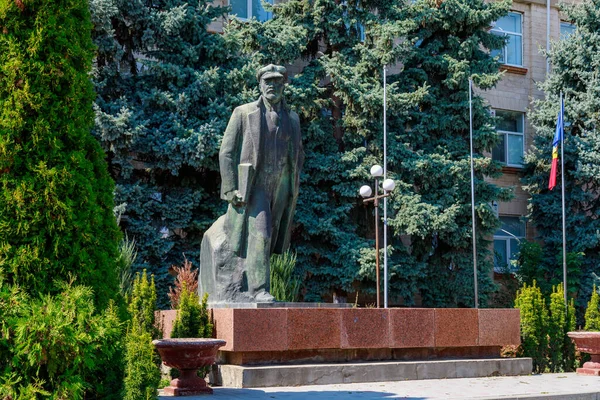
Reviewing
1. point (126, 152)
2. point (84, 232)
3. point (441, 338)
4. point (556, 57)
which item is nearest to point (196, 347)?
point (84, 232)

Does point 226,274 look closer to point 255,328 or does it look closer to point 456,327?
point 255,328

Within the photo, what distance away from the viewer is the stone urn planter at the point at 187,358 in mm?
9102

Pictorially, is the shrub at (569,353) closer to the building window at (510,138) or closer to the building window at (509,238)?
the building window at (509,238)

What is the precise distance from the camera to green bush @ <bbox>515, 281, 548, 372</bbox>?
523 inches

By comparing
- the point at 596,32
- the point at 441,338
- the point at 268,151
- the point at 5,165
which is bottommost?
the point at 441,338

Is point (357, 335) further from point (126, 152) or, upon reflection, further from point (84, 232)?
point (126, 152)

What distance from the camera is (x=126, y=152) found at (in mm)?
17375

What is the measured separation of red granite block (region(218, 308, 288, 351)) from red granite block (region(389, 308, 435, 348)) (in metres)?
1.71

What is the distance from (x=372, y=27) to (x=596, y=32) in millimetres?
7459

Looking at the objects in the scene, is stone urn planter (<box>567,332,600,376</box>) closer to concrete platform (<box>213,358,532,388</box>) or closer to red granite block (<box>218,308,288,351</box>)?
concrete platform (<box>213,358,532,388</box>)

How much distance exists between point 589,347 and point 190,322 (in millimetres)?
6667

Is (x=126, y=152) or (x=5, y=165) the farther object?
(x=126, y=152)

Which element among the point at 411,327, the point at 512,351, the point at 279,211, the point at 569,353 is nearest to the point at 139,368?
the point at 279,211

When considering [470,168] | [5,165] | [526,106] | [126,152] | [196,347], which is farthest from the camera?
[526,106]
